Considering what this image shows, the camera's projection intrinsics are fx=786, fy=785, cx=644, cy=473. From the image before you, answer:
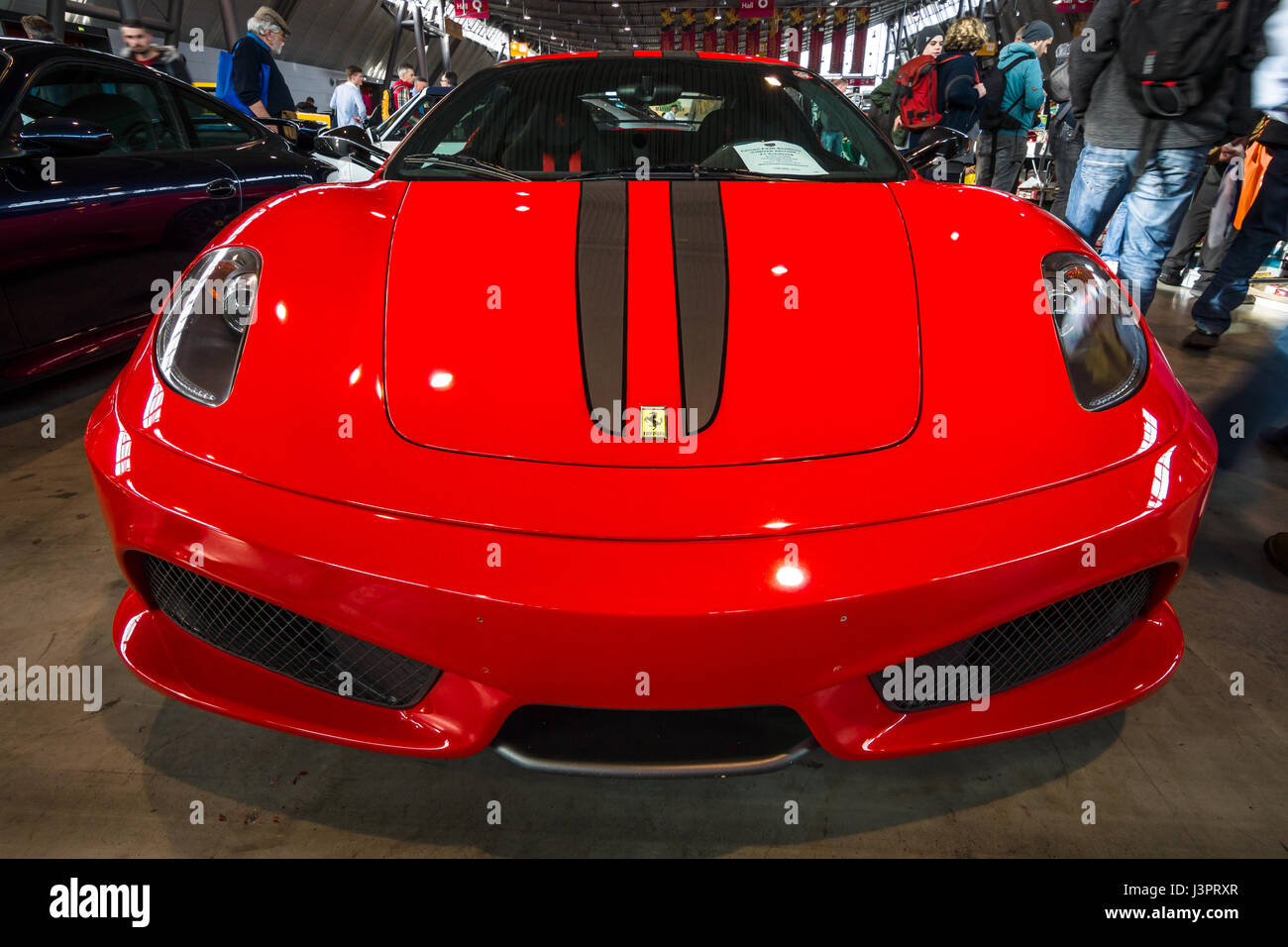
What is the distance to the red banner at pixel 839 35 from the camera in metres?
25.7

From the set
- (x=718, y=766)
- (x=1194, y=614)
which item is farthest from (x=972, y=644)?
(x=1194, y=614)

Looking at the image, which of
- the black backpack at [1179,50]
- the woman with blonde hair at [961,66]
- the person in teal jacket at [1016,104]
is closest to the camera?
the black backpack at [1179,50]

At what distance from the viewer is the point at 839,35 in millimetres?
27000

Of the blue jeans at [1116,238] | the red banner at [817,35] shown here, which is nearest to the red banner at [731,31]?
the red banner at [817,35]

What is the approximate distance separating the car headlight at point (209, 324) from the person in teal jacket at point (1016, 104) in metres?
4.97

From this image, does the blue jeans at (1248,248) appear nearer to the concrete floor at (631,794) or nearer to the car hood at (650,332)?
the concrete floor at (631,794)

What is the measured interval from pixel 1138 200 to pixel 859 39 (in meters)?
28.8

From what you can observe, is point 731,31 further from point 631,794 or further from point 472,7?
point 631,794

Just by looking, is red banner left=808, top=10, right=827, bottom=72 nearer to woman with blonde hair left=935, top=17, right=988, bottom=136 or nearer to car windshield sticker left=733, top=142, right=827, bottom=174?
woman with blonde hair left=935, top=17, right=988, bottom=136

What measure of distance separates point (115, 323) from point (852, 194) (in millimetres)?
2515

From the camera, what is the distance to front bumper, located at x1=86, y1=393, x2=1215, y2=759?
86cm

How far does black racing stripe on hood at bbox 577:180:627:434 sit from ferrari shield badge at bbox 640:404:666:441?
0.12ft

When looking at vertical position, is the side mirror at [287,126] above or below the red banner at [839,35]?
below

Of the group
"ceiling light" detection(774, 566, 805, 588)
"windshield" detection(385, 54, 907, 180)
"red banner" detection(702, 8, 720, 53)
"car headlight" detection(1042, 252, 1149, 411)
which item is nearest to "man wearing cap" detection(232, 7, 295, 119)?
"windshield" detection(385, 54, 907, 180)
